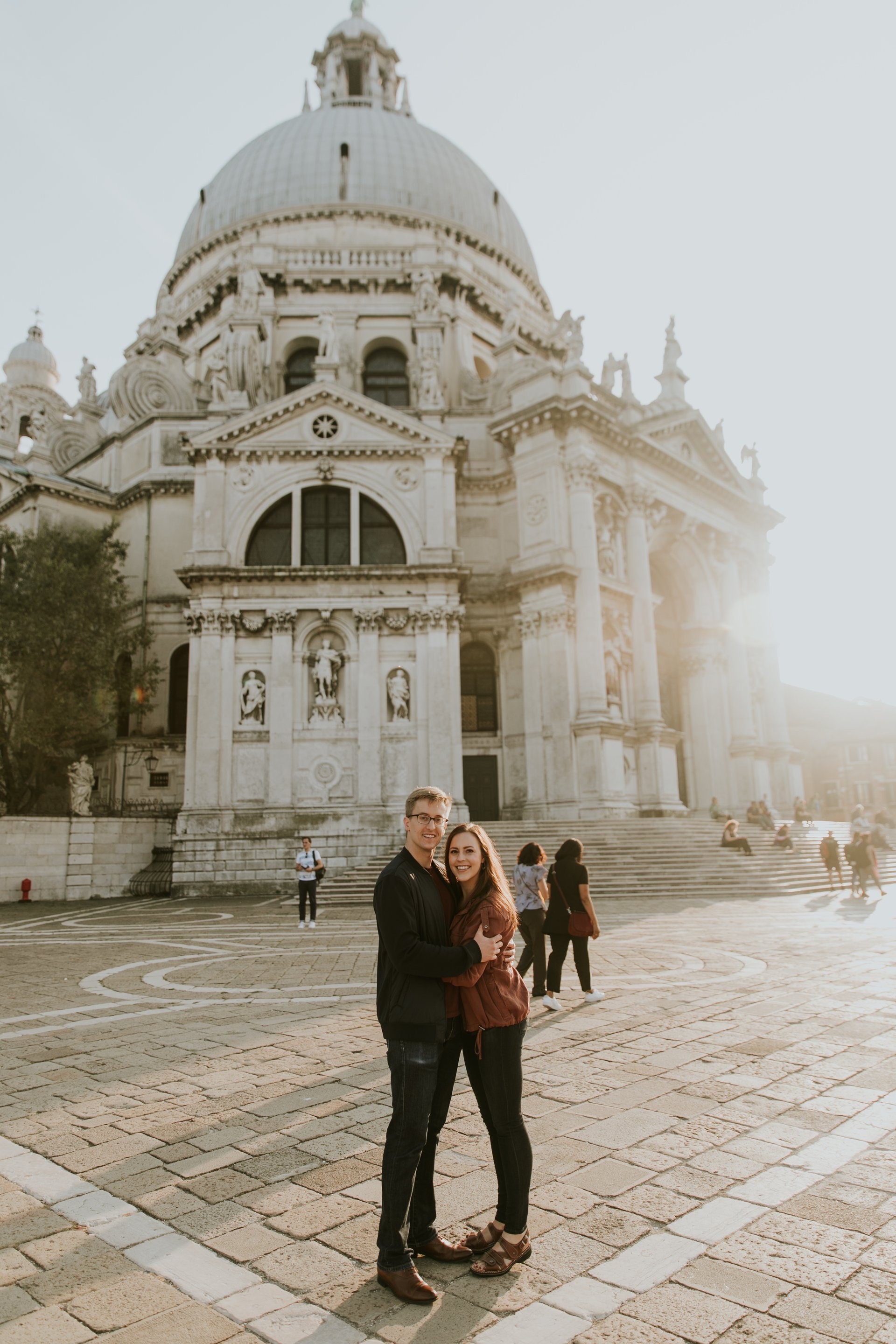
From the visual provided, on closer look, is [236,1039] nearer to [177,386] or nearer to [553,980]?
[553,980]

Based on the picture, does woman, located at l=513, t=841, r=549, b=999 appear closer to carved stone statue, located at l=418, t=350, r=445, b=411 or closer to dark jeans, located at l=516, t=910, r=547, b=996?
dark jeans, located at l=516, t=910, r=547, b=996

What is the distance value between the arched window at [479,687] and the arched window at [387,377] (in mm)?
12157

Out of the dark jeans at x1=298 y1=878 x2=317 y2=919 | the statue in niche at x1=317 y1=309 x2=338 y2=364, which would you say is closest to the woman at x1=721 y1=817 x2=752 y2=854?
the dark jeans at x1=298 y1=878 x2=317 y2=919

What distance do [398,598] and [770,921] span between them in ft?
51.3

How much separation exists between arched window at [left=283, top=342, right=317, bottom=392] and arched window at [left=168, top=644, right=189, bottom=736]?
1212 centimetres

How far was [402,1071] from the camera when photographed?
3869mm

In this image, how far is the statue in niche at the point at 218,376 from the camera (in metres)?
32.2

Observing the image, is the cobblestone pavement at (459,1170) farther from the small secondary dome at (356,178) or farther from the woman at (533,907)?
the small secondary dome at (356,178)

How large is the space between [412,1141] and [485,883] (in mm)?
1082

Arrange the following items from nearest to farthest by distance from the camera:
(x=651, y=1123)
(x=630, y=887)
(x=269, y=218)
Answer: (x=651, y=1123), (x=630, y=887), (x=269, y=218)

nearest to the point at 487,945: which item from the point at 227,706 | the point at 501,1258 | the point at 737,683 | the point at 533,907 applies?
the point at 501,1258

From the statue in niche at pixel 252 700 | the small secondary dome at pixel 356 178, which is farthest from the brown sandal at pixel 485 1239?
the small secondary dome at pixel 356 178

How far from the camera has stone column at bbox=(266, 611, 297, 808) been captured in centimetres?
2745

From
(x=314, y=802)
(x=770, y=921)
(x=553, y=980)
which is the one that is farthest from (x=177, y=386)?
(x=553, y=980)
